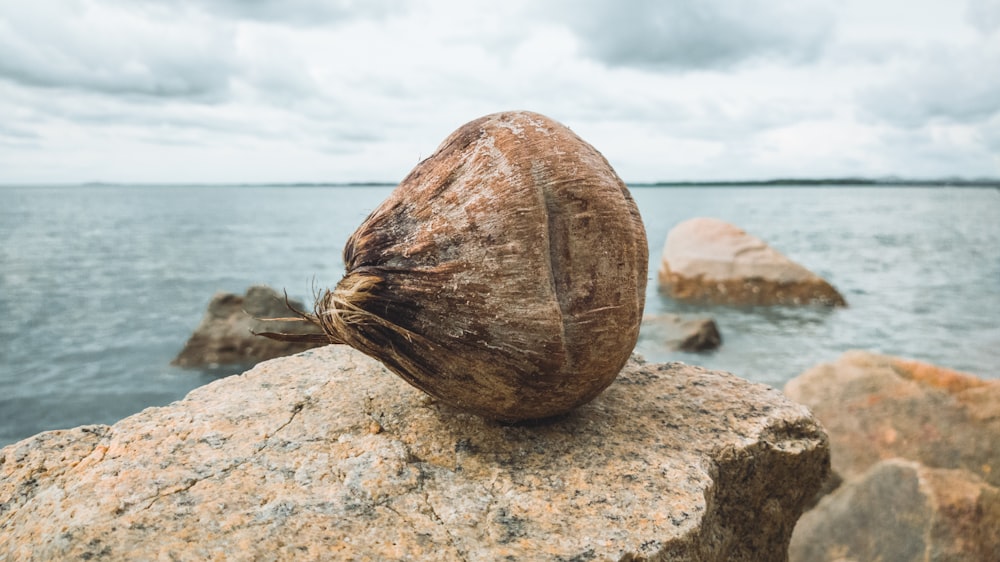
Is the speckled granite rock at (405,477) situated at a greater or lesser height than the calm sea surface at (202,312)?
greater

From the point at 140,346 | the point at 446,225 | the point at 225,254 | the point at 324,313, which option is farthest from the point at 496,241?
the point at 225,254

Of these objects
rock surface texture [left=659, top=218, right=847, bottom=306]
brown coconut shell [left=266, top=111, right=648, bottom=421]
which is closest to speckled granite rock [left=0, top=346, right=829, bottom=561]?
brown coconut shell [left=266, top=111, right=648, bottom=421]

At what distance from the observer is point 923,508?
4.66 m

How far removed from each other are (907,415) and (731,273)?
8.39 metres

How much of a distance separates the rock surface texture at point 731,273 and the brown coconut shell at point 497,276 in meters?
11.9

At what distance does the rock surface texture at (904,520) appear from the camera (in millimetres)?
4488

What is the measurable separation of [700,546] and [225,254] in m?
23.5

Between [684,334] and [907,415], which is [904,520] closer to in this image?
[907,415]

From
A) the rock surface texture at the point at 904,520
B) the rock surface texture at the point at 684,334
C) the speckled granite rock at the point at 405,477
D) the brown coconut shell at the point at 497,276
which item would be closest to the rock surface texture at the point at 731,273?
the rock surface texture at the point at 684,334

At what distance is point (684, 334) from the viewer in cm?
1088

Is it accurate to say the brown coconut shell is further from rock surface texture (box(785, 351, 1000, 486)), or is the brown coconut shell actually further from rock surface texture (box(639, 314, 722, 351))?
rock surface texture (box(639, 314, 722, 351))

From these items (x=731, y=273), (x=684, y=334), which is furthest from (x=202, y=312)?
(x=731, y=273)

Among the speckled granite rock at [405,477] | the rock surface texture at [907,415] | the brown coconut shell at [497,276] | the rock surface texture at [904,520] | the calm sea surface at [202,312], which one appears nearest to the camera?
the speckled granite rock at [405,477]

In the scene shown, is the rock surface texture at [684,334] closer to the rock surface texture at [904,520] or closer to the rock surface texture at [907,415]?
the rock surface texture at [907,415]
